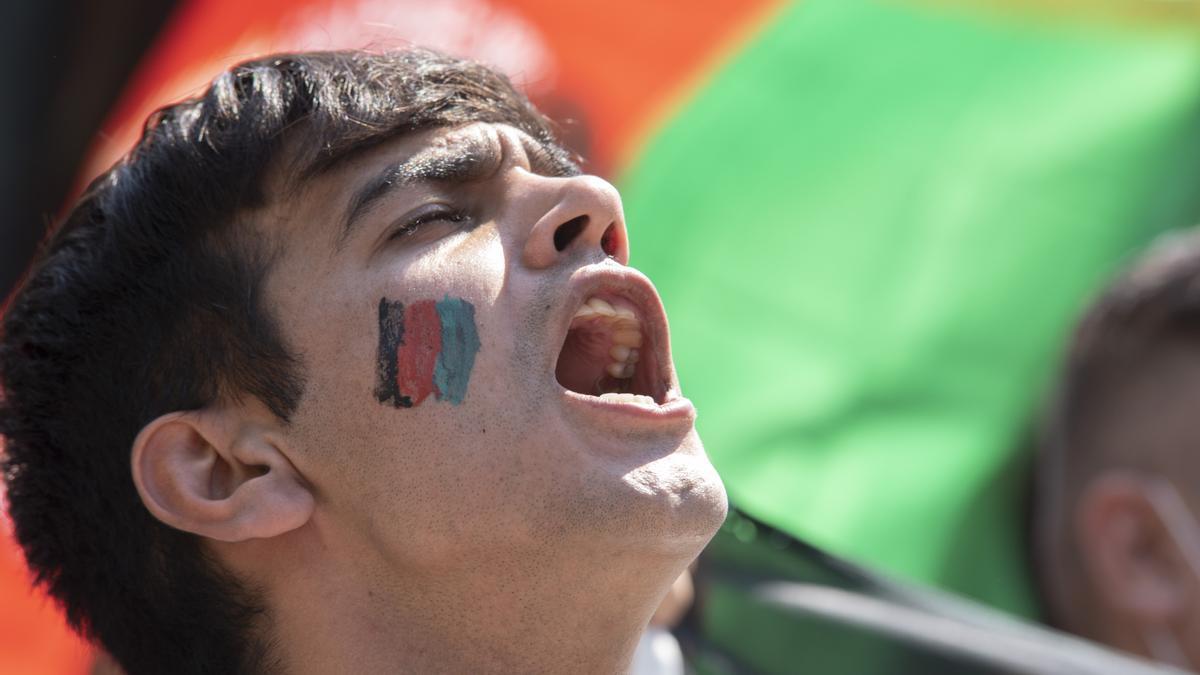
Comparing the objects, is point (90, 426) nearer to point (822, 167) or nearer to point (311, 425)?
point (311, 425)

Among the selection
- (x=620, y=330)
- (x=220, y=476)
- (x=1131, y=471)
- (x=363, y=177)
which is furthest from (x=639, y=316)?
(x=1131, y=471)

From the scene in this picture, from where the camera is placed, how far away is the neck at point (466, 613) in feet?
5.62

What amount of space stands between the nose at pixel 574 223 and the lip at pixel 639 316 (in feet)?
0.14

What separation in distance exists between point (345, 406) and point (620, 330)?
42 centimetres

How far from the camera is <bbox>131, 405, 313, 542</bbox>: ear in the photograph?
174 cm

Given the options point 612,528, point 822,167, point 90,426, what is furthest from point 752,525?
point 822,167

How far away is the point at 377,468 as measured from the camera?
172cm

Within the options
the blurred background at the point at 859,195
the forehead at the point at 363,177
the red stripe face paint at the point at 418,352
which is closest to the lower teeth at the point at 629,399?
the red stripe face paint at the point at 418,352

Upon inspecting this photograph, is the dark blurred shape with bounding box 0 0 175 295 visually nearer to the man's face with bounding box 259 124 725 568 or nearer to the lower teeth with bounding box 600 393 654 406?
the man's face with bounding box 259 124 725 568

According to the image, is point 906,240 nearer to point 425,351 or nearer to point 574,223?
point 574,223

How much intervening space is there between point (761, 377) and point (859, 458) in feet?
1.16

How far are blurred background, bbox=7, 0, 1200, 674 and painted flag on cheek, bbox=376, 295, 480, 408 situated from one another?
177cm

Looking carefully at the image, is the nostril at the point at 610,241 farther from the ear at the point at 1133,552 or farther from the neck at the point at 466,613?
the ear at the point at 1133,552

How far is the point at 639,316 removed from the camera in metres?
1.89
